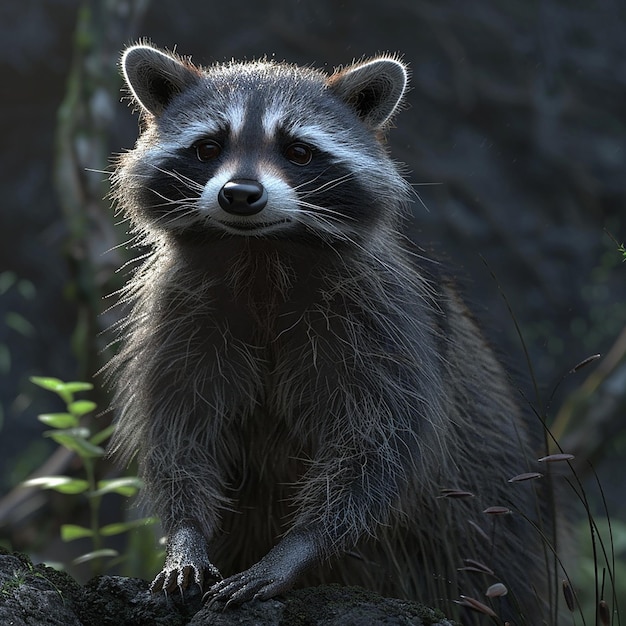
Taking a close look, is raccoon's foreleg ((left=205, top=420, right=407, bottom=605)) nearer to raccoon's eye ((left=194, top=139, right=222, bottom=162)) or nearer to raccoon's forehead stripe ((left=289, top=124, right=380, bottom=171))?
raccoon's forehead stripe ((left=289, top=124, right=380, bottom=171))

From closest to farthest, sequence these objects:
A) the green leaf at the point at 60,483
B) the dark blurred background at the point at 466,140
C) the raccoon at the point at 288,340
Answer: the raccoon at the point at 288,340 → the green leaf at the point at 60,483 → the dark blurred background at the point at 466,140

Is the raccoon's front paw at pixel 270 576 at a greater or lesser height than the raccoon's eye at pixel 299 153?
lesser

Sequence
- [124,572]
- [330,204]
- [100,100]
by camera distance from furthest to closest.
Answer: [100,100]
[124,572]
[330,204]

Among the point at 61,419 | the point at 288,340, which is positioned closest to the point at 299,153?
the point at 288,340

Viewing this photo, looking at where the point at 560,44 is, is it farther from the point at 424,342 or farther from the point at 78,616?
the point at 78,616

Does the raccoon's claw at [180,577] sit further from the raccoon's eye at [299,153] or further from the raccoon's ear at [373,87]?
the raccoon's ear at [373,87]

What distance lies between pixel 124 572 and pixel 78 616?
256 cm

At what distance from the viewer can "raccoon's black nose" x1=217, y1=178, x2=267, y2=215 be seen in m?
2.71

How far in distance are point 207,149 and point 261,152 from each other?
0.20 m

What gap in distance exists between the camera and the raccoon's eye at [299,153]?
3.06 metres

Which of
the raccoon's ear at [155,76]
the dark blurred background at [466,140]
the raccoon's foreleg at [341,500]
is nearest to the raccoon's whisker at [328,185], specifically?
the raccoon's ear at [155,76]

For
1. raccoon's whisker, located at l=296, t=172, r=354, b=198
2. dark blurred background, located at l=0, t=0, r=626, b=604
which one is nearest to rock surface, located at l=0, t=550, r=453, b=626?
raccoon's whisker, located at l=296, t=172, r=354, b=198

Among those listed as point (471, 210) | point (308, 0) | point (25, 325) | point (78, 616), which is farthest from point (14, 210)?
point (78, 616)

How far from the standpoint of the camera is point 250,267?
3055 mm
